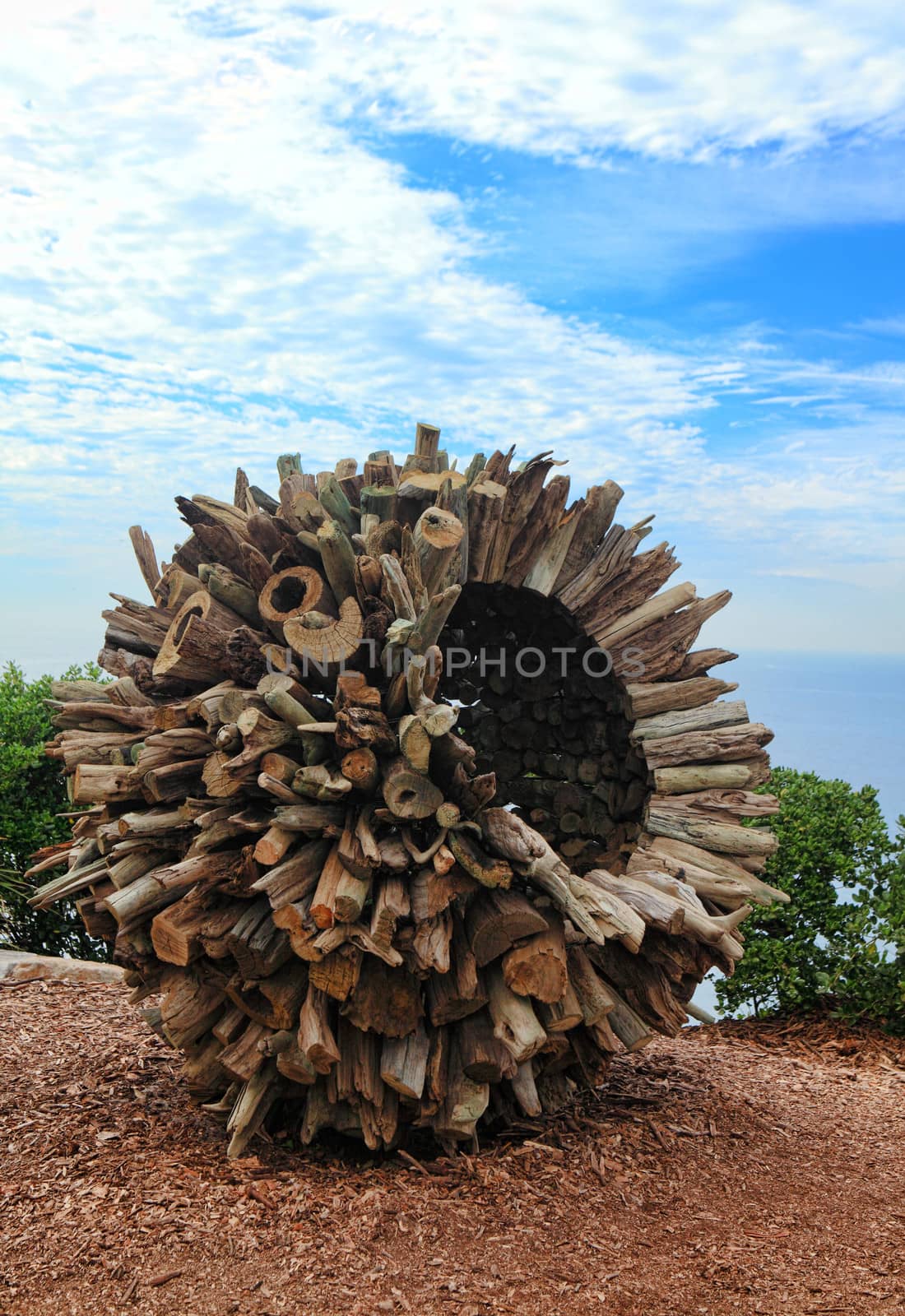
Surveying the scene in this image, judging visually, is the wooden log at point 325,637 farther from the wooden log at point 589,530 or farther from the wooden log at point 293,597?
the wooden log at point 589,530

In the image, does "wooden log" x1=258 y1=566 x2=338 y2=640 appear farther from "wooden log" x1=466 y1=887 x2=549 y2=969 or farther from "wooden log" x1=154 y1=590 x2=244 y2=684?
"wooden log" x1=466 y1=887 x2=549 y2=969

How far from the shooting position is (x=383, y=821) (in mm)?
3838

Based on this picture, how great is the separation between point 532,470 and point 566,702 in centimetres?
161

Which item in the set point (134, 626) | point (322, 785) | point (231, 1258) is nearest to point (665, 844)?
point (322, 785)

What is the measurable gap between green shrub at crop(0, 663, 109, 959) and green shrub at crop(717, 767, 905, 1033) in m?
4.48

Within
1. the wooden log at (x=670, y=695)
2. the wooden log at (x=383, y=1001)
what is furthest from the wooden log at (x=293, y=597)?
the wooden log at (x=670, y=695)

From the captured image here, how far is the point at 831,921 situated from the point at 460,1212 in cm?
363

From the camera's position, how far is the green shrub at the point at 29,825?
7.23m

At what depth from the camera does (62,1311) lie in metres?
3.16

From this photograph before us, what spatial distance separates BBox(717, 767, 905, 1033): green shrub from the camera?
6.43m

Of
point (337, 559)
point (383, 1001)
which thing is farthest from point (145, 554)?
point (383, 1001)

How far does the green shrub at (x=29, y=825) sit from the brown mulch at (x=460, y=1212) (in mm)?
2300

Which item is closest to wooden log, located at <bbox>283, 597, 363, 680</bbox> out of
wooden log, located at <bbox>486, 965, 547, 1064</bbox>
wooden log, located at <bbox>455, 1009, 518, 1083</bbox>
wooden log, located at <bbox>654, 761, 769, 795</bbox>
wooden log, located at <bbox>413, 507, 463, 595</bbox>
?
wooden log, located at <bbox>413, 507, 463, 595</bbox>

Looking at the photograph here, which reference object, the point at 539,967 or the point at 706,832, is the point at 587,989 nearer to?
the point at 539,967
